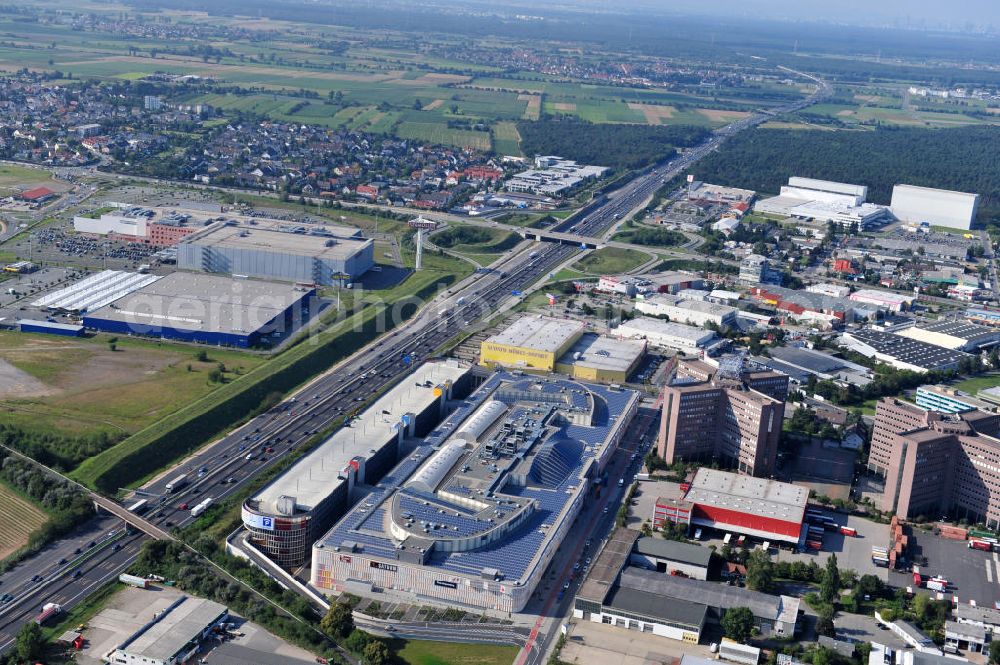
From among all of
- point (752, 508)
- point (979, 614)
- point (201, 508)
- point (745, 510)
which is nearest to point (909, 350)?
point (752, 508)

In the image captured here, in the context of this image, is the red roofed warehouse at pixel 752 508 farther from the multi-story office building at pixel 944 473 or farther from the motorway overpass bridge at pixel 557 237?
the motorway overpass bridge at pixel 557 237

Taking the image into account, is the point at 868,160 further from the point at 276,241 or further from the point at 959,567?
the point at 959,567

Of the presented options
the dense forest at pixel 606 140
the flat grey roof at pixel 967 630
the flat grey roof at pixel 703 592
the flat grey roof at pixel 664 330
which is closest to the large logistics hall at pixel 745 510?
the flat grey roof at pixel 703 592

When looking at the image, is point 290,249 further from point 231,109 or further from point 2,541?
point 231,109

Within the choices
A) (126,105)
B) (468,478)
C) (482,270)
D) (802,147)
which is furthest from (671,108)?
(468,478)

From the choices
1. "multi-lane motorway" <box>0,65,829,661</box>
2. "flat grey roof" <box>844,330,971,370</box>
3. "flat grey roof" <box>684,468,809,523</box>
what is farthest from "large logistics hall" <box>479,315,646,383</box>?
"flat grey roof" <box>844,330,971,370</box>

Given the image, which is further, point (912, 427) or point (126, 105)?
point (126, 105)
